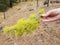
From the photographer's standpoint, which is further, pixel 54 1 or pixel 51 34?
pixel 54 1

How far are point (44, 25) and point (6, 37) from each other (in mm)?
3122

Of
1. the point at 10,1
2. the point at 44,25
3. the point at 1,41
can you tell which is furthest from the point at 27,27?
the point at 10,1

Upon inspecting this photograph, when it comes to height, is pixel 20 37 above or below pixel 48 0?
below

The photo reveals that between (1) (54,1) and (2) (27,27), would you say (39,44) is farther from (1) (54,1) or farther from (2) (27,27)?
(1) (54,1)

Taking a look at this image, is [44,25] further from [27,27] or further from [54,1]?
[54,1]

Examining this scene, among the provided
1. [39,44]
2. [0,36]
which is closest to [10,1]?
[0,36]

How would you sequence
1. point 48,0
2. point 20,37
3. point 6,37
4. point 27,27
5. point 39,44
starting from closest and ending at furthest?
point 27,27, point 39,44, point 20,37, point 6,37, point 48,0

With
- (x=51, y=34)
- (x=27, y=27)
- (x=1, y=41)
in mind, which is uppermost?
(x=27, y=27)

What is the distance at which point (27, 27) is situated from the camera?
30.6ft

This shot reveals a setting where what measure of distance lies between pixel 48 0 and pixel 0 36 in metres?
6.62

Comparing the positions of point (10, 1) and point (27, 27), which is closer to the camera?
point (27, 27)

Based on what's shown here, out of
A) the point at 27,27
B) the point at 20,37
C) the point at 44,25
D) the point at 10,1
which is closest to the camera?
the point at 27,27

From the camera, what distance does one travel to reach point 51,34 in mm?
11992

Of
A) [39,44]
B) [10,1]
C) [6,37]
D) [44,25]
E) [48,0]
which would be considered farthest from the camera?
[10,1]
